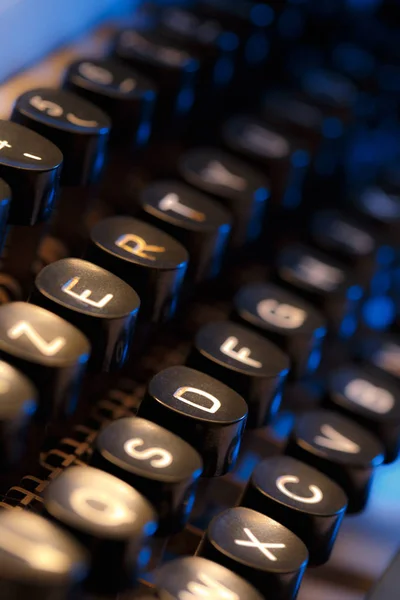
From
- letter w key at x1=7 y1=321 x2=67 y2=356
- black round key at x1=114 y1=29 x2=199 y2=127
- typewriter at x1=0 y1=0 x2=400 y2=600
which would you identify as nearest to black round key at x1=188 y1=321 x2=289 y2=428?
typewriter at x1=0 y1=0 x2=400 y2=600

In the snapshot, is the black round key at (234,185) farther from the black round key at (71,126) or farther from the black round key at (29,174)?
the black round key at (29,174)

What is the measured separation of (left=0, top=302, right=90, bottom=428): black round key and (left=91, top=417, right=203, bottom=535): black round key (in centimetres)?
5

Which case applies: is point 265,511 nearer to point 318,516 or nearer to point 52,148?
point 318,516

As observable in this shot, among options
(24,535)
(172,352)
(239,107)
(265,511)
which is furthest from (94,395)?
(239,107)

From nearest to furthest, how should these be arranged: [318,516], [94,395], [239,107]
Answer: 1. [318,516]
2. [94,395]
3. [239,107]

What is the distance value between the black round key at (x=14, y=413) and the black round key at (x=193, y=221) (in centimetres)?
35

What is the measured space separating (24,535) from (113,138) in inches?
22.8

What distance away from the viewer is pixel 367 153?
5.44 ft

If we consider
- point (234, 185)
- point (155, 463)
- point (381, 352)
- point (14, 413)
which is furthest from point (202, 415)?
point (381, 352)

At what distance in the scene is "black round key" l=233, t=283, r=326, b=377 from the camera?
1062 mm

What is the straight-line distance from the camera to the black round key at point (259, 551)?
2.49ft

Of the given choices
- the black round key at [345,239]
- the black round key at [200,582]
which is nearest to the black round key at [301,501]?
the black round key at [200,582]

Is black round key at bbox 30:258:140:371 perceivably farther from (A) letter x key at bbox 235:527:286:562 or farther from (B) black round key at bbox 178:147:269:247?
(B) black round key at bbox 178:147:269:247

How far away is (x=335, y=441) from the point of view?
984 mm
